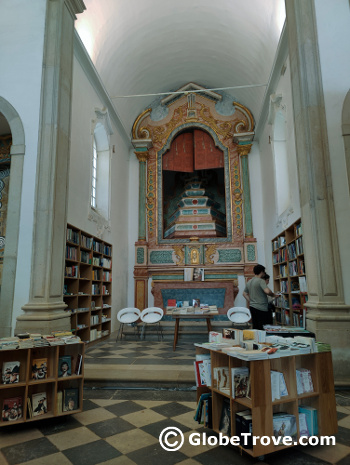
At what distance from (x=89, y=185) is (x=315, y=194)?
13.9ft

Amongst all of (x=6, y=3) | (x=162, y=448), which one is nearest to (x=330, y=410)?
(x=162, y=448)

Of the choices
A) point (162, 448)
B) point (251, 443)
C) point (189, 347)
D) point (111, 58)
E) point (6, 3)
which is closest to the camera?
point (251, 443)


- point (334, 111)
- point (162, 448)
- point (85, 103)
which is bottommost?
point (162, 448)

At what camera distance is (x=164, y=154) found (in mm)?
10516

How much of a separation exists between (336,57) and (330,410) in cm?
437

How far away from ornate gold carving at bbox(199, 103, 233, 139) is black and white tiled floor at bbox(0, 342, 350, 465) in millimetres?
8199

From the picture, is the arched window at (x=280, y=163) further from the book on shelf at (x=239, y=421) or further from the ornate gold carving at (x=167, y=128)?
the book on shelf at (x=239, y=421)

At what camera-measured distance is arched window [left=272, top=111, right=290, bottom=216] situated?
7555 millimetres

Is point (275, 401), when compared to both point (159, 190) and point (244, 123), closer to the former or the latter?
point (159, 190)

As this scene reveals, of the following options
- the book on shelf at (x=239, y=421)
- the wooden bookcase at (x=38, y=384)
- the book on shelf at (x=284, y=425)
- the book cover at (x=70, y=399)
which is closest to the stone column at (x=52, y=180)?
the wooden bookcase at (x=38, y=384)

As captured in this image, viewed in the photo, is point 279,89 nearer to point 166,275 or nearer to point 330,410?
point 166,275

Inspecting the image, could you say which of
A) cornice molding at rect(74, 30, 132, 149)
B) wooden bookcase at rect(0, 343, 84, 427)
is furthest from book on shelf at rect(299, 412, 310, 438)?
cornice molding at rect(74, 30, 132, 149)

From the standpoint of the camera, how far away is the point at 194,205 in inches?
402

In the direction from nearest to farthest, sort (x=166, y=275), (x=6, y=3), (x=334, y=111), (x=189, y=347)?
1. (x=334, y=111)
2. (x=6, y=3)
3. (x=189, y=347)
4. (x=166, y=275)
